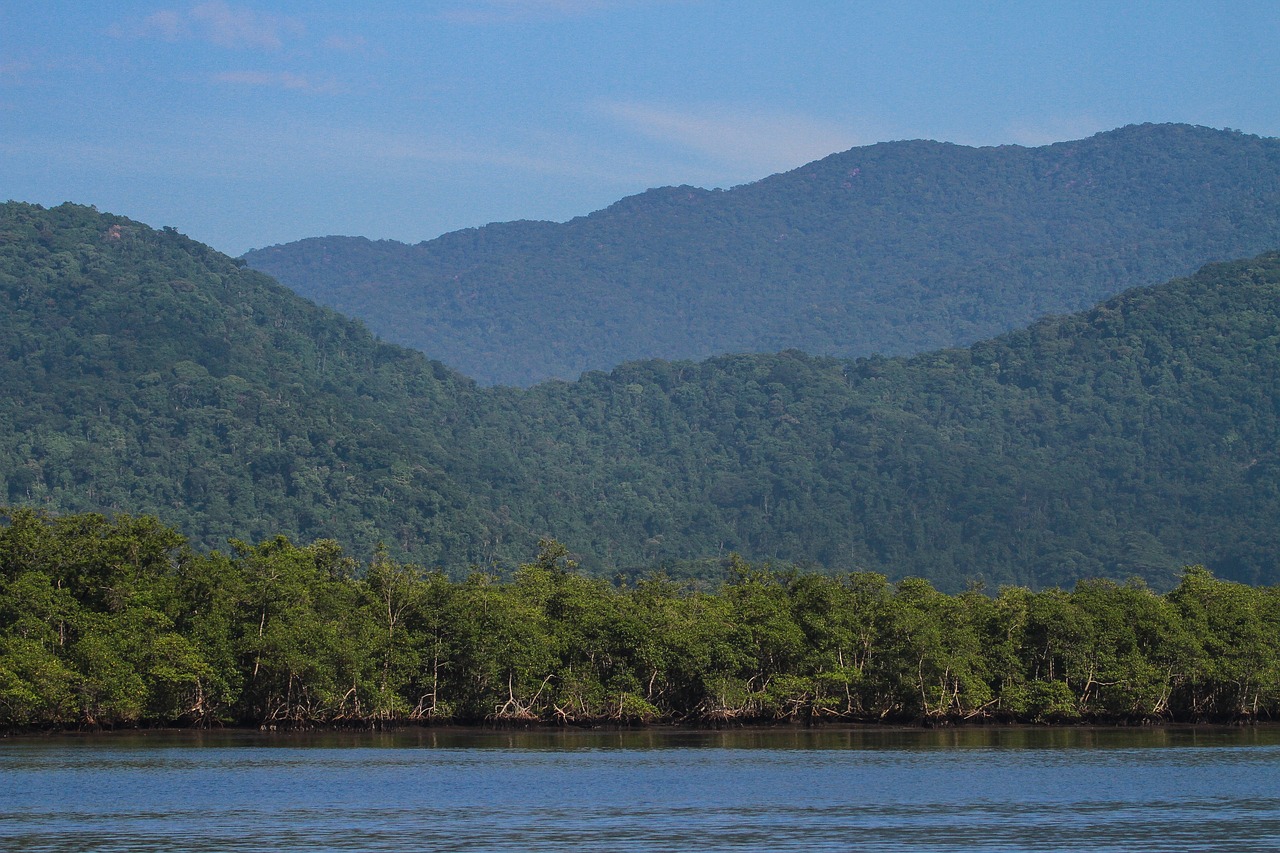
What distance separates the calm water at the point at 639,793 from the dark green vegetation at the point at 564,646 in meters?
2.58

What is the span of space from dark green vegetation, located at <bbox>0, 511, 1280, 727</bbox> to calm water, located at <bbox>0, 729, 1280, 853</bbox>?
2578 mm

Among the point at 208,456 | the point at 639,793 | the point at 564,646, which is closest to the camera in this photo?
the point at 639,793

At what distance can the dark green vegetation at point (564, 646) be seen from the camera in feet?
215

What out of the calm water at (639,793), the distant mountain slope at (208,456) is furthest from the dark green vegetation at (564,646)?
the distant mountain slope at (208,456)

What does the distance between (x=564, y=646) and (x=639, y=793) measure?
70.1 ft

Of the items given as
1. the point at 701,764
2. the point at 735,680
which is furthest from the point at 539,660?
the point at 701,764

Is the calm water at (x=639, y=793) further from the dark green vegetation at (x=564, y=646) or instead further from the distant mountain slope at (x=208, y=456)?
the distant mountain slope at (x=208, y=456)

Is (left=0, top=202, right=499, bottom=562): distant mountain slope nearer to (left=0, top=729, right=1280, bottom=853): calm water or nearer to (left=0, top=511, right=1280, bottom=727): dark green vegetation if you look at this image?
(left=0, top=511, right=1280, bottom=727): dark green vegetation

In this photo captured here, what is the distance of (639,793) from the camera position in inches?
1957

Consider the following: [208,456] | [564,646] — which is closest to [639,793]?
[564,646]

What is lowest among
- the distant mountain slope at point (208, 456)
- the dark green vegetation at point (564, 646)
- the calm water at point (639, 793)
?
the calm water at point (639, 793)

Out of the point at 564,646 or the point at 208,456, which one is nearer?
the point at 564,646

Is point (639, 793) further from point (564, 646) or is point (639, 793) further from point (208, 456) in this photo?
point (208, 456)

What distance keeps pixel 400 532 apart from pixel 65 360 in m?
47.7
